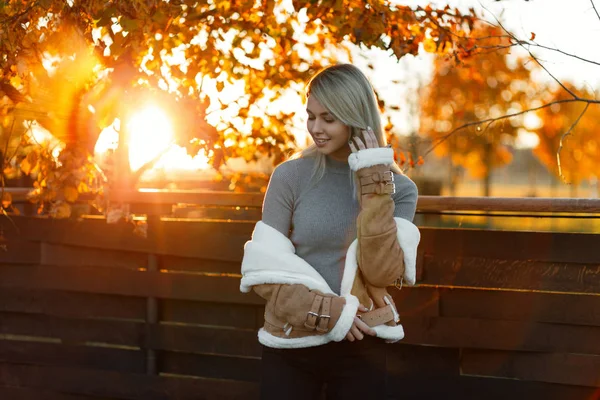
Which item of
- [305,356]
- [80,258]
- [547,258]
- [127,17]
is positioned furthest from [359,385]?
[80,258]

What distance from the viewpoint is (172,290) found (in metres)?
4.60

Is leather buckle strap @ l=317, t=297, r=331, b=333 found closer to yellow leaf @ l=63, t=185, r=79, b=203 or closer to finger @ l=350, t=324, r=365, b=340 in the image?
finger @ l=350, t=324, r=365, b=340

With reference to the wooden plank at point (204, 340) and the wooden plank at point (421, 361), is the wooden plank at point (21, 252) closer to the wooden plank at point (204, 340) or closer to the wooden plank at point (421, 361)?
the wooden plank at point (204, 340)

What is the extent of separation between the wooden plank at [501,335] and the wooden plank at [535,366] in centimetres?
5

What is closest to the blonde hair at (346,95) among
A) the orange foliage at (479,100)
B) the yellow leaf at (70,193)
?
the yellow leaf at (70,193)

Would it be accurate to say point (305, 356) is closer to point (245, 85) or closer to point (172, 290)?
point (172, 290)

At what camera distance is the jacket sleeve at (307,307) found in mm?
2531

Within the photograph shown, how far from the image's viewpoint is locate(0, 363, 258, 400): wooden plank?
4492 millimetres

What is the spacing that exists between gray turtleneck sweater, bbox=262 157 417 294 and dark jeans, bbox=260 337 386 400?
0.22 meters

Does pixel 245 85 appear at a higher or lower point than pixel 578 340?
higher

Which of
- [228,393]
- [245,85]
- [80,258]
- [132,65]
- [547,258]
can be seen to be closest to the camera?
[547,258]

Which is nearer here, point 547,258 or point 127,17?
point 127,17

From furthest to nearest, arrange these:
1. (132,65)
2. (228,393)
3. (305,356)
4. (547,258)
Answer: (228,393) < (132,65) < (547,258) < (305,356)

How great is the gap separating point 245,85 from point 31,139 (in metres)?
1.69
